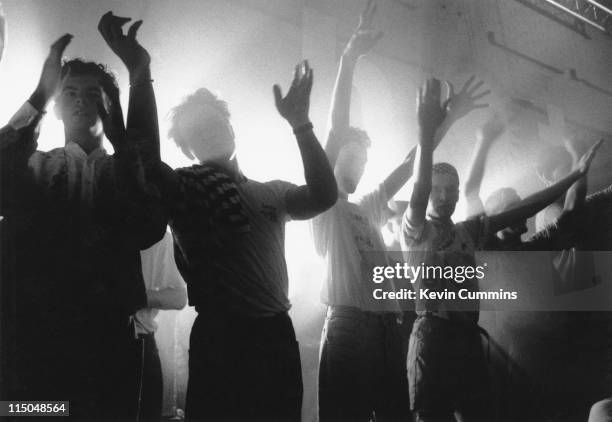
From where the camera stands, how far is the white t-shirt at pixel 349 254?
1.63 metres

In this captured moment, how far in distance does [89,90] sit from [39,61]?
4.24 feet

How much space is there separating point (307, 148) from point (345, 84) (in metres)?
0.66

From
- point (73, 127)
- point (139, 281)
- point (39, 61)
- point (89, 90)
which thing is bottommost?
point (139, 281)

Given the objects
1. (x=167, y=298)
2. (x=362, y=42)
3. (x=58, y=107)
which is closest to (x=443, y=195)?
(x=362, y=42)

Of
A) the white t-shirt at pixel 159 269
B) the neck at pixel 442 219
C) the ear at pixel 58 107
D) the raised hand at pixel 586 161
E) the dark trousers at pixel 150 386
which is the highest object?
the raised hand at pixel 586 161

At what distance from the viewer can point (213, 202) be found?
123cm

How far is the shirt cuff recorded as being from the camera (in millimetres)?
1121

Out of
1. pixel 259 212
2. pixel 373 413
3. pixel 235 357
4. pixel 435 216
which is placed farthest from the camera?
pixel 435 216

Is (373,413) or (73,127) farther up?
(73,127)

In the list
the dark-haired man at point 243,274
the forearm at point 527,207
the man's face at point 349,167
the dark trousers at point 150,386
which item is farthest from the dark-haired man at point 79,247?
the forearm at point 527,207

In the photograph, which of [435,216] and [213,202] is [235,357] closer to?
[213,202]

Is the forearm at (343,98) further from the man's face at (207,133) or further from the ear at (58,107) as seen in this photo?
the ear at (58,107)

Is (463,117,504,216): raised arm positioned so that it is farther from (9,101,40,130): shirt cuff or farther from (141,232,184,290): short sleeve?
(9,101,40,130): shirt cuff

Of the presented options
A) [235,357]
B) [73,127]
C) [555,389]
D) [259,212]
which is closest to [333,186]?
[259,212]
